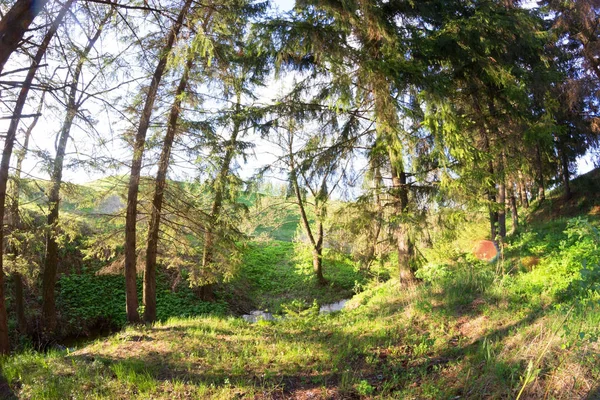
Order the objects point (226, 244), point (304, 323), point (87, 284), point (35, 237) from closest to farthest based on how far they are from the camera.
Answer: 1. point (304, 323)
2. point (35, 237)
3. point (226, 244)
4. point (87, 284)

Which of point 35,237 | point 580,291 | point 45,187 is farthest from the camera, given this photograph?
point 45,187

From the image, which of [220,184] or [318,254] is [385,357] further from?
[318,254]

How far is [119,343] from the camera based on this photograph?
661 centimetres

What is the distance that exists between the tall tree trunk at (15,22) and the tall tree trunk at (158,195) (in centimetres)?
561

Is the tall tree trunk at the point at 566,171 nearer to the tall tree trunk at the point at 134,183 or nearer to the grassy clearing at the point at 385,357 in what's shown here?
the grassy clearing at the point at 385,357

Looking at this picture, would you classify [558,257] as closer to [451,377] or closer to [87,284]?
[451,377]

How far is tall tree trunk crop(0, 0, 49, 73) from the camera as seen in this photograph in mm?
3426

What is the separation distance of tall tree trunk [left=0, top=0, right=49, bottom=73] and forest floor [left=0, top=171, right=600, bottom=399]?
357 centimetres

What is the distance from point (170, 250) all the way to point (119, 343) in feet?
14.1

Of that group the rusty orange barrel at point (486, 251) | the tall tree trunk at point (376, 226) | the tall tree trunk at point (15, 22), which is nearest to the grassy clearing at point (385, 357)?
the tall tree trunk at point (376, 226)

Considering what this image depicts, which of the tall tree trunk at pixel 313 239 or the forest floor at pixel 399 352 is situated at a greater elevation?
the tall tree trunk at pixel 313 239

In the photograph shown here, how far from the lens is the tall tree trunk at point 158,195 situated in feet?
30.6

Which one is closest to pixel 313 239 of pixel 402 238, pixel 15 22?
pixel 402 238

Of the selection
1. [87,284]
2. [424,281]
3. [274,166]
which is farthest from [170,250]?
[424,281]
